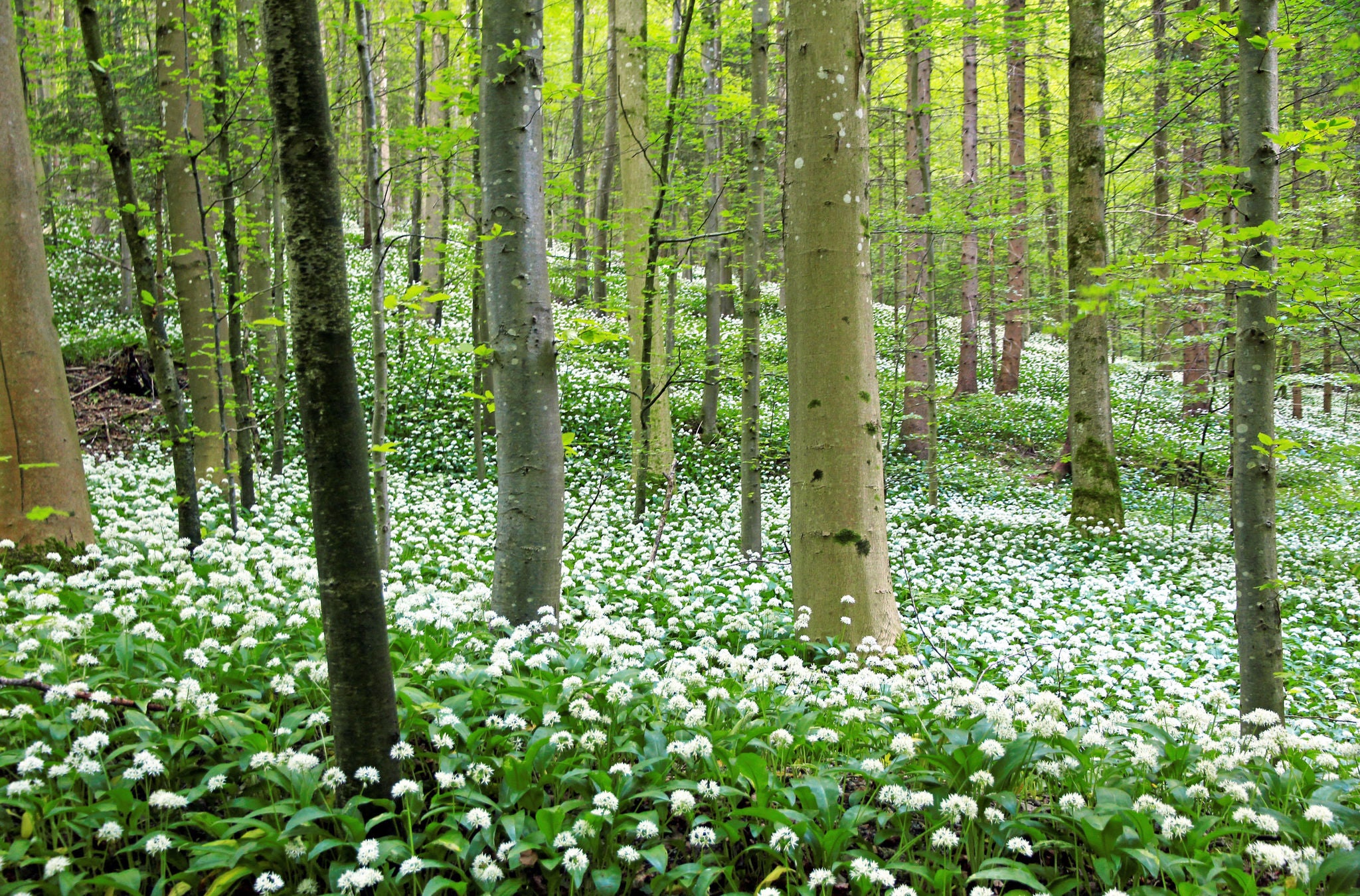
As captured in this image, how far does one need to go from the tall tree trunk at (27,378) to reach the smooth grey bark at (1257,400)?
7.18m

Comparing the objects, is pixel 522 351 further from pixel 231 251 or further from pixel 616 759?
pixel 231 251

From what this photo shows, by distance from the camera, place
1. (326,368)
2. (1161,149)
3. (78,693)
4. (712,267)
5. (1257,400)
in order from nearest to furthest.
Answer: (326,368) → (78,693) → (1257,400) → (712,267) → (1161,149)

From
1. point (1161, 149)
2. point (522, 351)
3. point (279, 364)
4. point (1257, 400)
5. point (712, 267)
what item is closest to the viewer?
point (1257, 400)

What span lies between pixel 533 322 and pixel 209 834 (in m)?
2.98

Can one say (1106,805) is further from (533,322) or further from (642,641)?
(533,322)

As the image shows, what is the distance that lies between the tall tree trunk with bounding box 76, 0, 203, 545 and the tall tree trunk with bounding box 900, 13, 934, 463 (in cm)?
787

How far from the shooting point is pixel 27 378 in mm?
5336

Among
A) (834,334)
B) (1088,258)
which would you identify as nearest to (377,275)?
(834,334)

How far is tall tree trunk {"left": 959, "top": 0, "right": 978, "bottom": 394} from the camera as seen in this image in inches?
475

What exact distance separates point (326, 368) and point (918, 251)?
1139cm

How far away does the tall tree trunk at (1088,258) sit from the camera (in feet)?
31.5

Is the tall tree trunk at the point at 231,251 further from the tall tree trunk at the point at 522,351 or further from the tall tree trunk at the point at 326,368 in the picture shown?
the tall tree trunk at the point at 326,368

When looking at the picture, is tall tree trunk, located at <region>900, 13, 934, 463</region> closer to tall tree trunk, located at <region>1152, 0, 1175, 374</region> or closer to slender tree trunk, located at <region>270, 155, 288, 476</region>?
tall tree trunk, located at <region>1152, 0, 1175, 374</region>

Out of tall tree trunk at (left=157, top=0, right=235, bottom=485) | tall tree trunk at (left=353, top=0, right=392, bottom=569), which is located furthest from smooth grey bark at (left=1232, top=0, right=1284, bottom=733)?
tall tree trunk at (left=157, top=0, right=235, bottom=485)
